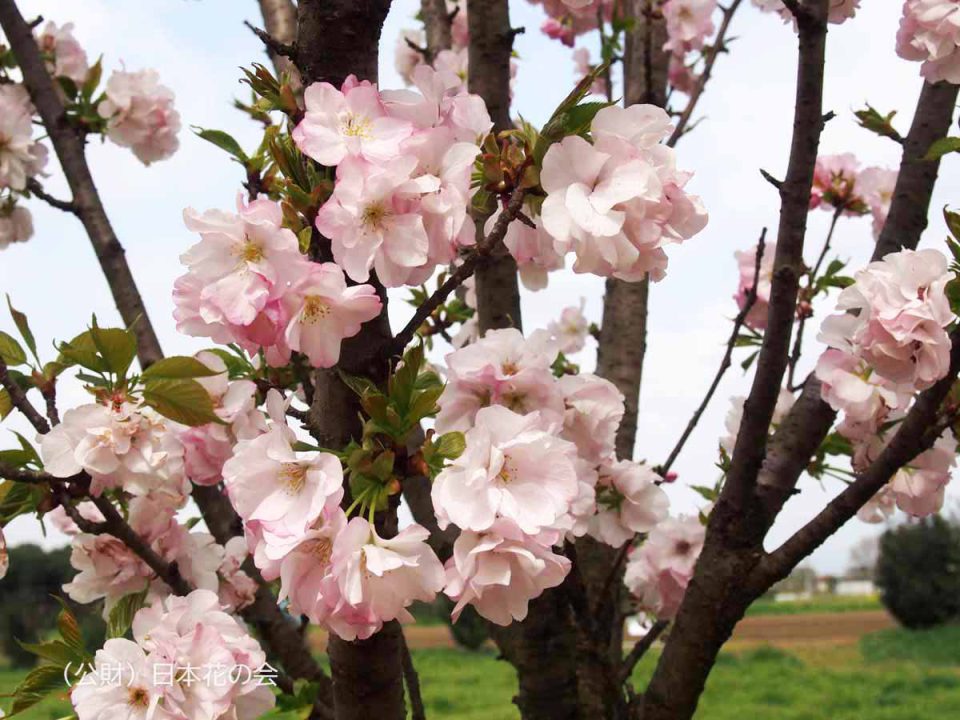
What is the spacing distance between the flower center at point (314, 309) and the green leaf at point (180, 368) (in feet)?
0.65

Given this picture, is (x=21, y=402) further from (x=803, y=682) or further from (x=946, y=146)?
(x=803, y=682)

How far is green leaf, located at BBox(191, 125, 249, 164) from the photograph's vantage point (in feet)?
4.16

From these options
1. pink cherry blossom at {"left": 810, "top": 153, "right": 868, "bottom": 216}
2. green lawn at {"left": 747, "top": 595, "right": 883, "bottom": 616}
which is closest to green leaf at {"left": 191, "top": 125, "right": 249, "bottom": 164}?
pink cherry blossom at {"left": 810, "top": 153, "right": 868, "bottom": 216}

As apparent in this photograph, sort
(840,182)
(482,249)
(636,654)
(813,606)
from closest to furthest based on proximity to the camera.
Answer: (482,249) < (636,654) < (840,182) < (813,606)

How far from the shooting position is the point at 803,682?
9.18m

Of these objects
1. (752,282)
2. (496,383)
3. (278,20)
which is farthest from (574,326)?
(496,383)

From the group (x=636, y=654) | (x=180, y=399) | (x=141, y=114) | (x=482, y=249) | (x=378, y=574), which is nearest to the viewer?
(x=378, y=574)

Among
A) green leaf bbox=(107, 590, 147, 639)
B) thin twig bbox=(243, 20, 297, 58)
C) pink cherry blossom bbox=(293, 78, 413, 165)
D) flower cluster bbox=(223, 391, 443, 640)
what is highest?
thin twig bbox=(243, 20, 297, 58)

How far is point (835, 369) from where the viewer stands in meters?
1.19

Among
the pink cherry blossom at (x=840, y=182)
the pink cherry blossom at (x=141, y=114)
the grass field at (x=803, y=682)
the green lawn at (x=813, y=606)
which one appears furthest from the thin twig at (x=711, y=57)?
the green lawn at (x=813, y=606)

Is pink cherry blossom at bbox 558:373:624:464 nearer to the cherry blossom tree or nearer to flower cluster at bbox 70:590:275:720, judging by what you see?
the cherry blossom tree

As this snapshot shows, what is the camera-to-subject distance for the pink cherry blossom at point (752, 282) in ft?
5.44

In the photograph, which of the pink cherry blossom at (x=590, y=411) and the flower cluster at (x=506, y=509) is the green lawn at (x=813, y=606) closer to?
the pink cherry blossom at (x=590, y=411)

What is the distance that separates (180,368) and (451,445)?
278mm
